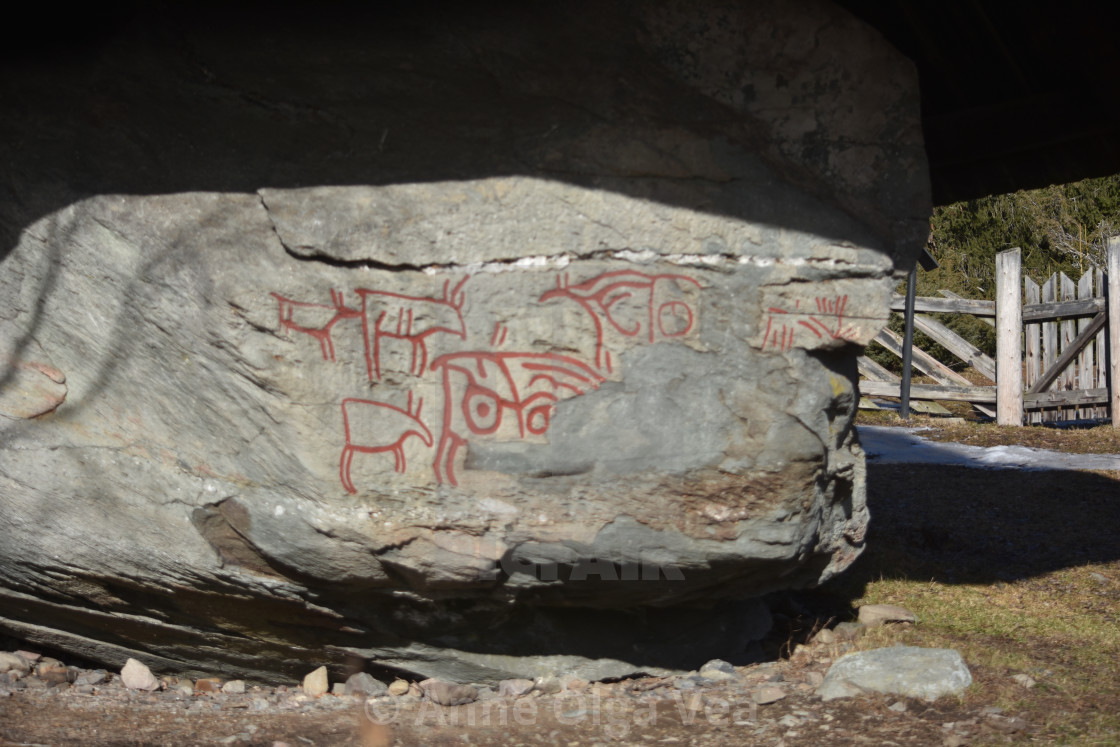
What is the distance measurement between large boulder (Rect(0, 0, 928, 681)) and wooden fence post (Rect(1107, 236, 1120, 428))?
689 centimetres

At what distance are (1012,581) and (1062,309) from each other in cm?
561

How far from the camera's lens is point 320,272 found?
129 inches

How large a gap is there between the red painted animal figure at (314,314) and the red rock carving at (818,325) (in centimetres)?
151

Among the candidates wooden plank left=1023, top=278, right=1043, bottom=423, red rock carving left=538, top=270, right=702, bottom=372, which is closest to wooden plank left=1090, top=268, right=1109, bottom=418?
wooden plank left=1023, top=278, right=1043, bottom=423

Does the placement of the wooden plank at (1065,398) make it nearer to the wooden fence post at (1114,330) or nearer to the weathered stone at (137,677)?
the wooden fence post at (1114,330)

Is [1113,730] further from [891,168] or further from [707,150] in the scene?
[707,150]

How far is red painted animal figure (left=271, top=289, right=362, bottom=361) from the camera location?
10.8 ft

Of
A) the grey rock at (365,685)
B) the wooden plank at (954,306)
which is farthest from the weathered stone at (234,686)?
the wooden plank at (954,306)

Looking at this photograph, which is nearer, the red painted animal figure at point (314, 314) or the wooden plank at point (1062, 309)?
the red painted animal figure at point (314, 314)

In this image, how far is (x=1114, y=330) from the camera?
8.98 meters

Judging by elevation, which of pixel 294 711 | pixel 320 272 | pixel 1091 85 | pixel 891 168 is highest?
pixel 1091 85

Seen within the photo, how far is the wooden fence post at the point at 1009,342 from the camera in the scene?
948 cm

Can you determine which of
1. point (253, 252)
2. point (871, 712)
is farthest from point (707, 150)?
point (871, 712)

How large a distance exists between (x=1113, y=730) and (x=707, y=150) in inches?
98.9
